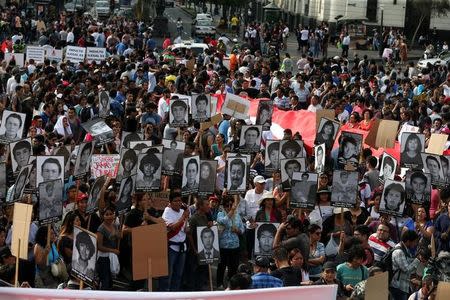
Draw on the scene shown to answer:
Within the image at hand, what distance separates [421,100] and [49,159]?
12.3 metres

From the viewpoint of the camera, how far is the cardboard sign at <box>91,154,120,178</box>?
15.6 metres

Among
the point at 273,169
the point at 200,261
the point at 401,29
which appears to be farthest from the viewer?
the point at 401,29

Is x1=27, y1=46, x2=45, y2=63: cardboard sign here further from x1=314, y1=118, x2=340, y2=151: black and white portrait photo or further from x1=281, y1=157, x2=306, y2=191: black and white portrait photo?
x1=281, y1=157, x2=306, y2=191: black and white portrait photo

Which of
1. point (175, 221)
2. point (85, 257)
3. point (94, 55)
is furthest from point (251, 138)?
point (94, 55)

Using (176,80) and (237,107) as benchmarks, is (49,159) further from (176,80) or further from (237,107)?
(176,80)

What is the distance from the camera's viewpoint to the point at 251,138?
59.5 feet

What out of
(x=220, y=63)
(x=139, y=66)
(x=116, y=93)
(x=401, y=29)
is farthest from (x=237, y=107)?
(x=401, y=29)

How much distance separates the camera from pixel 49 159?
47.1 feet

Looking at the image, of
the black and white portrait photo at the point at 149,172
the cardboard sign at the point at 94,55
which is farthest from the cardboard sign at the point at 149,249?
the cardboard sign at the point at 94,55

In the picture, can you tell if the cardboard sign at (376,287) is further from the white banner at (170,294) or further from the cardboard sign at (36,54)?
the cardboard sign at (36,54)

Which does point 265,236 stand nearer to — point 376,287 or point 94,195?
point 94,195

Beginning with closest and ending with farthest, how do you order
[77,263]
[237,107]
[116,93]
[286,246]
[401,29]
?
[77,263], [286,246], [237,107], [116,93], [401,29]

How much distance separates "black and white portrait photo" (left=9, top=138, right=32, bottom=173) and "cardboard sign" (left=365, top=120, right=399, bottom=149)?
607 centimetres

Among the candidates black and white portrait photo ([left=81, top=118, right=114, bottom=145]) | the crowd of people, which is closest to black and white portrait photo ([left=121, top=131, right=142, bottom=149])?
the crowd of people
